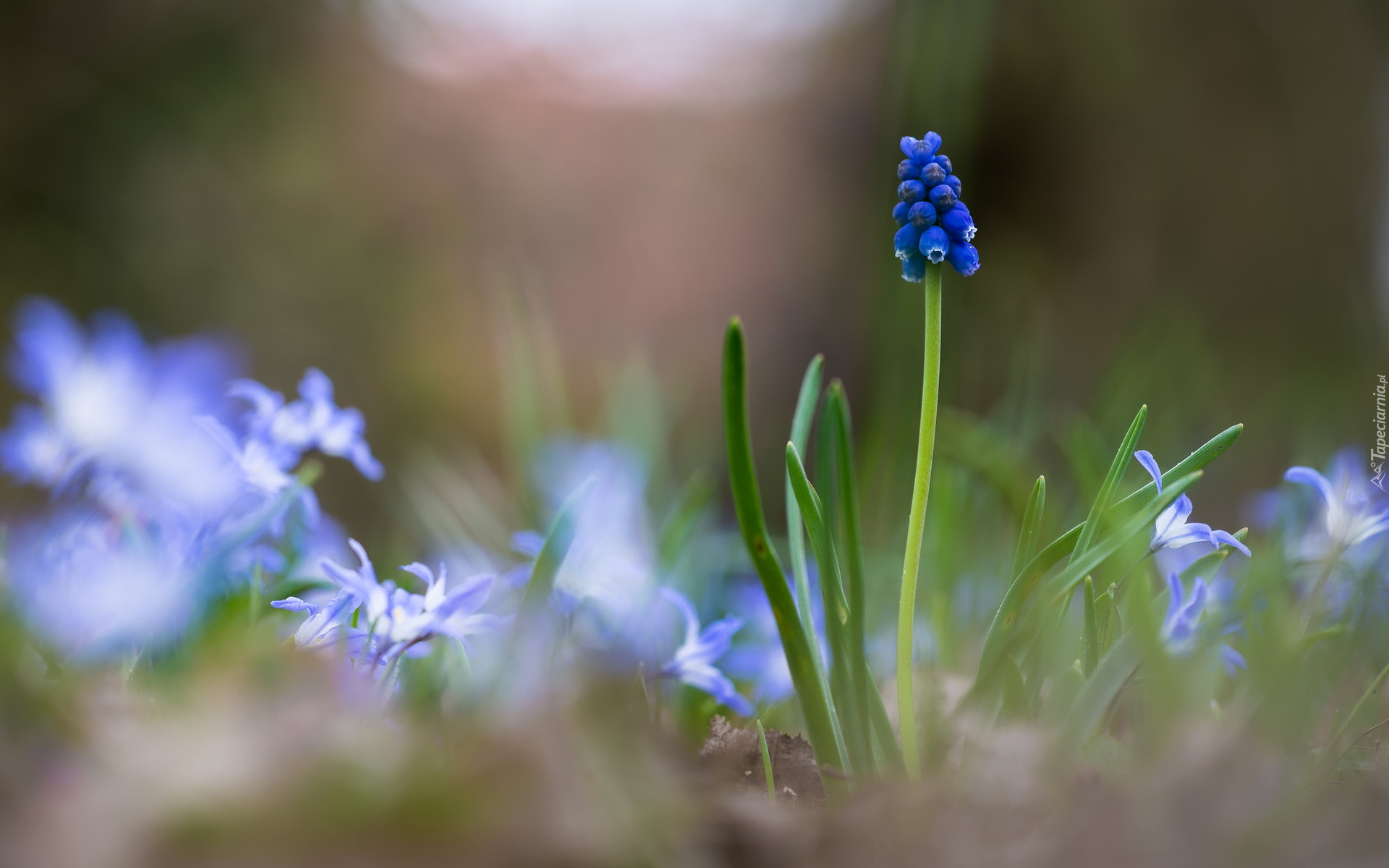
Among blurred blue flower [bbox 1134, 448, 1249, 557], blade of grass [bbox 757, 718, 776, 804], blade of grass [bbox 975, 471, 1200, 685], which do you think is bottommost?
blade of grass [bbox 757, 718, 776, 804]

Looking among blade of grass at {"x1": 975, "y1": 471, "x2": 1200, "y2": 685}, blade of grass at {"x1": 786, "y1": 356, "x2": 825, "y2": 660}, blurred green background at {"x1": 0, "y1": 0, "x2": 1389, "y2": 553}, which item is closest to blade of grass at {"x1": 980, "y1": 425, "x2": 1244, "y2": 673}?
blade of grass at {"x1": 975, "y1": 471, "x2": 1200, "y2": 685}

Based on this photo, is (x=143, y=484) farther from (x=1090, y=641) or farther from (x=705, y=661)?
(x=1090, y=641)

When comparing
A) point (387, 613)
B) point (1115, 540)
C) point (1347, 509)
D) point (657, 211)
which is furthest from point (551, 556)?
point (657, 211)

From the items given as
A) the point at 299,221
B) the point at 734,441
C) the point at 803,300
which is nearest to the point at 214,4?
the point at 299,221

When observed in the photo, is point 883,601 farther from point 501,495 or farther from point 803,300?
point 803,300

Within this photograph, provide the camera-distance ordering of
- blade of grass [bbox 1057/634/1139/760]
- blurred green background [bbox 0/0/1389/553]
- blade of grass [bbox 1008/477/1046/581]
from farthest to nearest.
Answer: blurred green background [bbox 0/0/1389/553] → blade of grass [bbox 1008/477/1046/581] → blade of grass [bbox 1057/634/1139/760]

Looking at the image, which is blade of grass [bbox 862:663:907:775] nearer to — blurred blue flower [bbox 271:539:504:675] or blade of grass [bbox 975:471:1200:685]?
blade of grass [bbox 975:471:1200:685]
